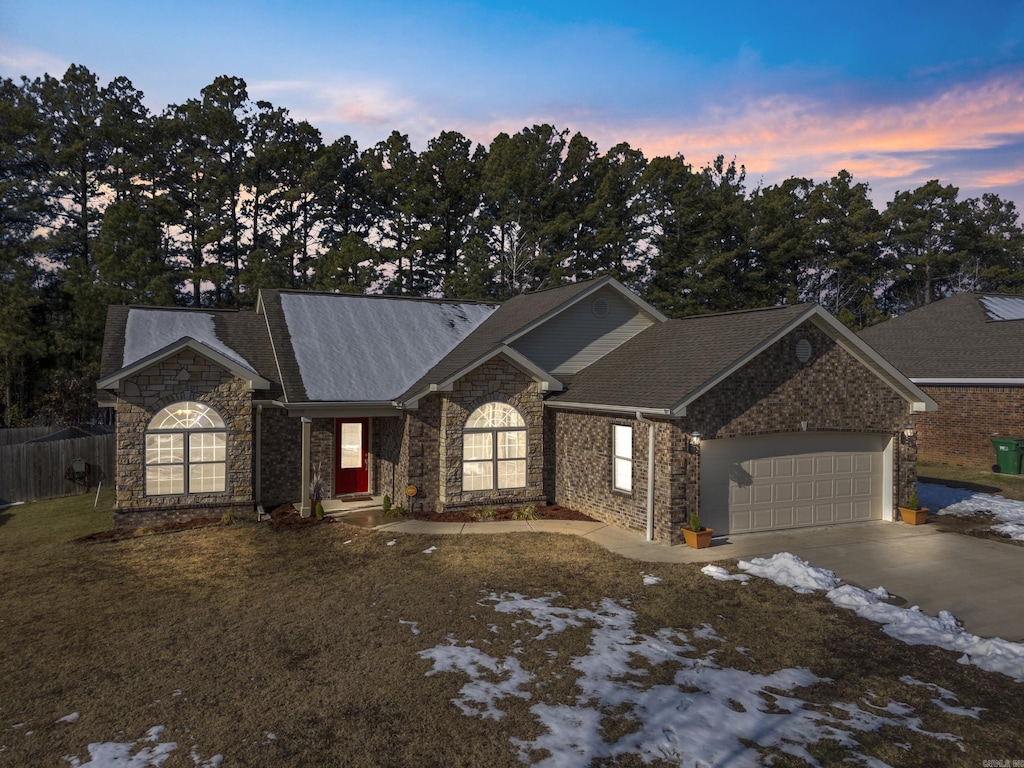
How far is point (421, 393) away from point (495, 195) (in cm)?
2534

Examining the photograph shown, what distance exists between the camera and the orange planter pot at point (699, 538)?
1276cm

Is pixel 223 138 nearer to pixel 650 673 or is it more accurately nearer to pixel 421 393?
pixel 421 393

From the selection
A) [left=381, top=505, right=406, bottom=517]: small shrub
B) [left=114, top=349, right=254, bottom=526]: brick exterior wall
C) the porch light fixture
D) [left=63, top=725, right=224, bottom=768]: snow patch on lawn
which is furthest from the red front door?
[left=63, top=725, right=224, bottom=768]: snow patch on lawn

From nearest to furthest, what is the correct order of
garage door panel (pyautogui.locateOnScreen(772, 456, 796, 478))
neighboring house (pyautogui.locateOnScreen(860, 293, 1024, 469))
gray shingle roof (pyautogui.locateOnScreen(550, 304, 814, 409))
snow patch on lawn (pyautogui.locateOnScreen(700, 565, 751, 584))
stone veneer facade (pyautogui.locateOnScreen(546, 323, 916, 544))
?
1. snow patch on lawn (pyautogui.locateOnScreen(700, 565, 751, 584))
2. stone veneer facade (pyautogui.locateOnScreen(546, 323, 916, 544))
3. gray shingle roof (pyautogui.locateOnScreen(550, 304, 814, 409))
4. garage door panel (pyautogui.locateOnScreen(772, 456, 796, 478))
5. neighboring house (pyautogui.locateOnScreen(860, 293, 1024, 469))

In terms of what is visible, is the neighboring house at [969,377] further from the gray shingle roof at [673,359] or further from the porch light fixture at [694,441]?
the porch light fixture at [694,441]

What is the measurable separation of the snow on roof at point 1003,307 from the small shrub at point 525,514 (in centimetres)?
2358

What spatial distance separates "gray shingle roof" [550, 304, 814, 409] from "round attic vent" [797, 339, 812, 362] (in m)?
0.64

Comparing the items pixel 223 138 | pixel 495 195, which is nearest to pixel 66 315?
pixel 223 138

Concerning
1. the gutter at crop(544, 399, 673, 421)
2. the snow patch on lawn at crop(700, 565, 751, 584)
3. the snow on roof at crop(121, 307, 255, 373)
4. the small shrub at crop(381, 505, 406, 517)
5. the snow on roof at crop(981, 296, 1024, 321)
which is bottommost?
the snow patch on lawn at crop(700, 565, 751, 584)

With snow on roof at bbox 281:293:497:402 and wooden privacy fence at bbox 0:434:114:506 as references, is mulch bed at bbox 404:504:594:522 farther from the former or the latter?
wooden privacy fence at bbox 0:434:114:506

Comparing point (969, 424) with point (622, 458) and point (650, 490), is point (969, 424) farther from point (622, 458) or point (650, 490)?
point (650, 490)

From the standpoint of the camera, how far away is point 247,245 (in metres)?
37.6

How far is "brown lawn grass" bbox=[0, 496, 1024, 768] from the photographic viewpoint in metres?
6.02

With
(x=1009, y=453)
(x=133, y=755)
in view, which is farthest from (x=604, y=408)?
(x=1009, y=453)
